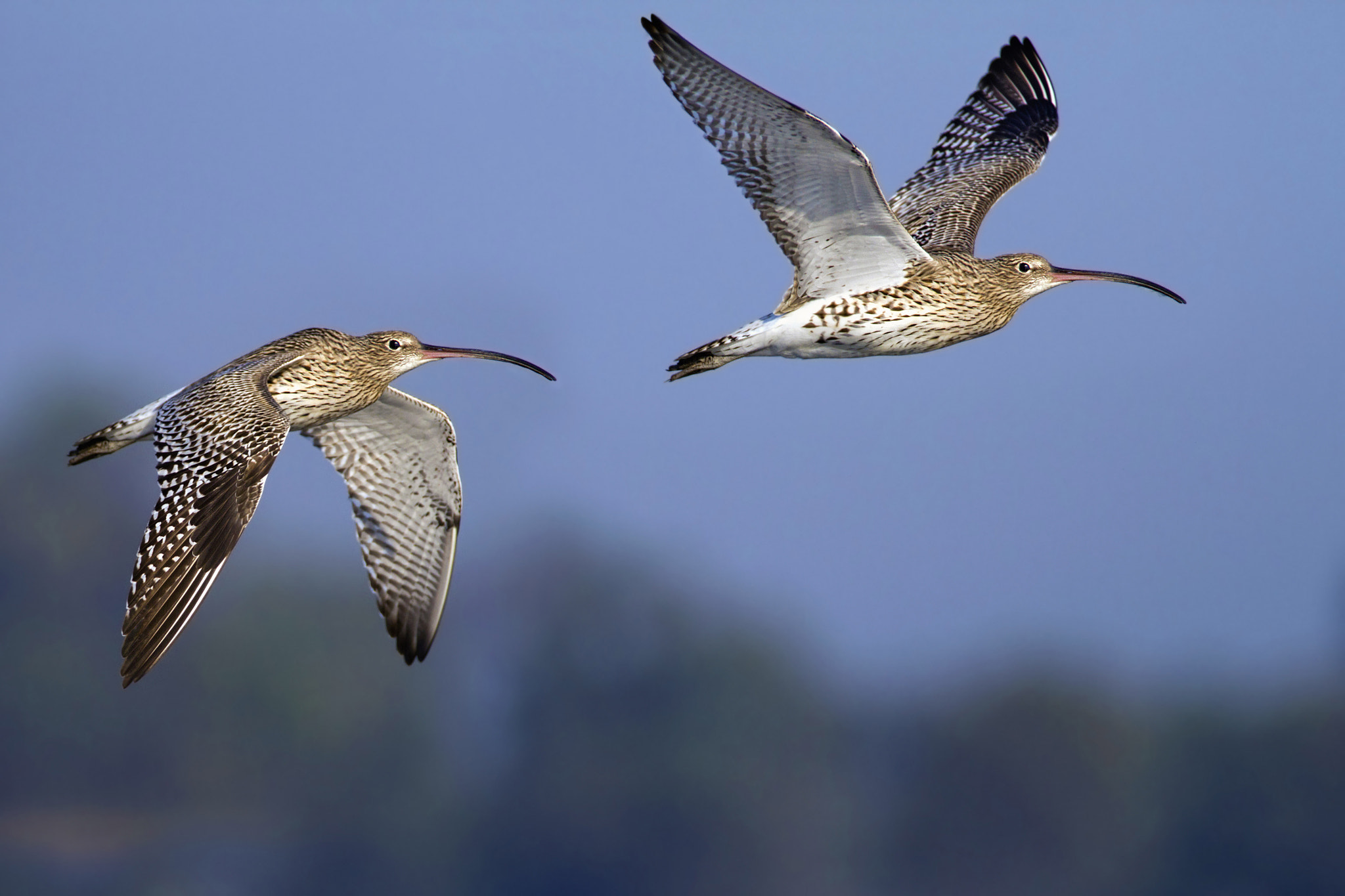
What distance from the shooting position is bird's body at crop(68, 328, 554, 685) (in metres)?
14.5

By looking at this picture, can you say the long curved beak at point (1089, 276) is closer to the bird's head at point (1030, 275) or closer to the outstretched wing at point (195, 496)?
the bird's head at point (1030, 275)

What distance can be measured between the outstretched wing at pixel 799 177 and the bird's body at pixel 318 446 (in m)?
3.08

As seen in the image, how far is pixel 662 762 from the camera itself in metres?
135

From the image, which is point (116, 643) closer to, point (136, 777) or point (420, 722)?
point (136, 777)

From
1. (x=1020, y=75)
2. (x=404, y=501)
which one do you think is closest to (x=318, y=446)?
(x=404, y=501)

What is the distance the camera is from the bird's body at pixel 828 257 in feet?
52.3

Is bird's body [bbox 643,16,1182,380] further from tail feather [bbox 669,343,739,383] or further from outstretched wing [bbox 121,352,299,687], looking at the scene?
outstretched wing [bbox 121,352,299,687]

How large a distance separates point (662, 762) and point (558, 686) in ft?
29.2

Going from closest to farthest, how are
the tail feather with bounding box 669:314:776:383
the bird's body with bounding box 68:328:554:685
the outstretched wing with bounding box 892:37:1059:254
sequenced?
the bird's body with bounding box 68:328:554:685
the tail feather with bounding box 669:314:776:383
the outstretched wing with bounding box 892:37:1059:254

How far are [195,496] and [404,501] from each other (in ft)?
13.0

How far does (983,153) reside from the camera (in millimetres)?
21781

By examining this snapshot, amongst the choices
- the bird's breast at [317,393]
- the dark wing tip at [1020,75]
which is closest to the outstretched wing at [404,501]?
the bird's breast at [317,393]

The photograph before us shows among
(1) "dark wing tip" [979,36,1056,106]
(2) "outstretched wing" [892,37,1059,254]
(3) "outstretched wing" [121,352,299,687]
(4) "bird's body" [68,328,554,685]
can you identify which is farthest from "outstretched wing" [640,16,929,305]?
(1) "dark wing tip" [979,36,1056,106]

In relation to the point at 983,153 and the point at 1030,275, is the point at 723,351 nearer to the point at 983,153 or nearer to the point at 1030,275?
the point at 1030,275
